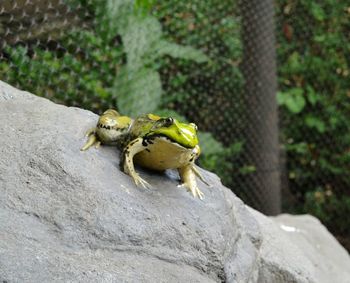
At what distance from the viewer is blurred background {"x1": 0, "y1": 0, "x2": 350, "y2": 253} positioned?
2.38 metres

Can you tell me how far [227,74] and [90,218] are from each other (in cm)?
181

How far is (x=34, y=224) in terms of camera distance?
143cm

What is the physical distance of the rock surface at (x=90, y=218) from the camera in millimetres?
1375

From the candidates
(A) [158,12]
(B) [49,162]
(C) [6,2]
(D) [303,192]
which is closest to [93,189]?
(B) [49,162]

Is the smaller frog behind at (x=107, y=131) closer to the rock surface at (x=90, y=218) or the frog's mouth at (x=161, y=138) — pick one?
the rock surface at (x=90, y=218)

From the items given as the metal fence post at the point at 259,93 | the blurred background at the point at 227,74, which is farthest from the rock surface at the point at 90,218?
the metal fence post at the point at 259,93

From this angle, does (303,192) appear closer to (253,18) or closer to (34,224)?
(253,18)

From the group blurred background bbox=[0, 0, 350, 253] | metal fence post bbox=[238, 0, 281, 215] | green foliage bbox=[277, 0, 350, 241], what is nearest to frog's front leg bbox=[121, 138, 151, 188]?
blurred background bbox=[0, 0, 350, 253]

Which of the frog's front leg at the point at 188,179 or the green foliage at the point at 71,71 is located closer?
the frog's front leg at the point at 188,179

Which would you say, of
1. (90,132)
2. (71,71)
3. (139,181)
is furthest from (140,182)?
(71,71)

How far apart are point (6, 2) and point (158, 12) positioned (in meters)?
0.83

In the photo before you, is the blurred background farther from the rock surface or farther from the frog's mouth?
the frog's mouth

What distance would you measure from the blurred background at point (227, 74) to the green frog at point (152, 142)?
0.59 m

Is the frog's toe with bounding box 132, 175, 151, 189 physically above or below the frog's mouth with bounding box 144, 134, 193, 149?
below
